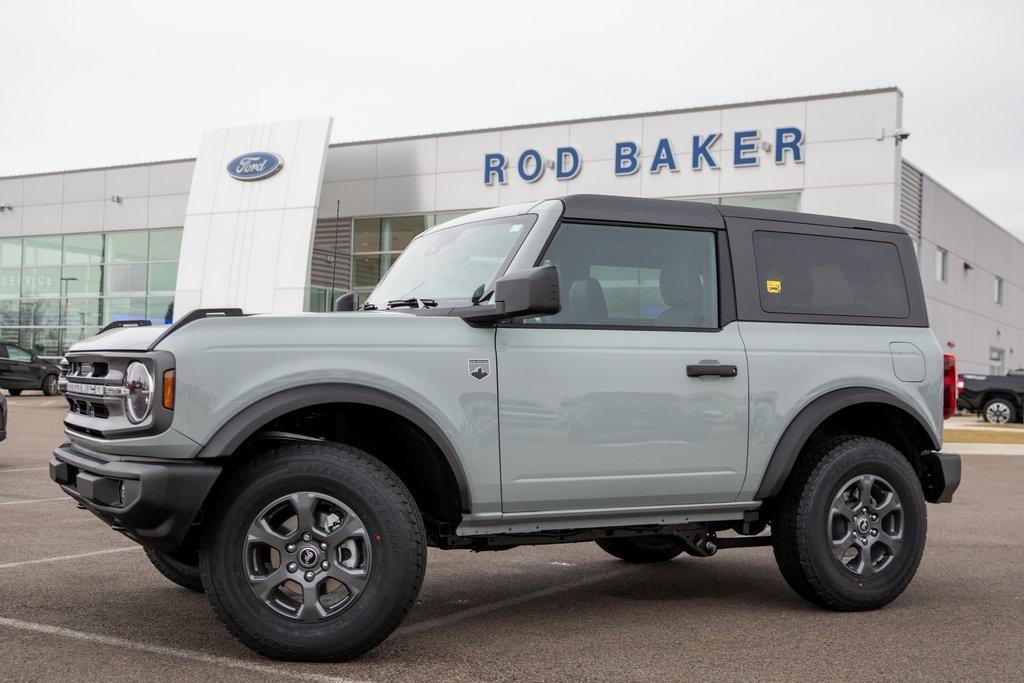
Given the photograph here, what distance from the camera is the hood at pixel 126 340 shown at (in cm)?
470

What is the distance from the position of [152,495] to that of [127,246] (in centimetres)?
3639

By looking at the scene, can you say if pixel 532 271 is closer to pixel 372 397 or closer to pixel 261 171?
pixel 372 397

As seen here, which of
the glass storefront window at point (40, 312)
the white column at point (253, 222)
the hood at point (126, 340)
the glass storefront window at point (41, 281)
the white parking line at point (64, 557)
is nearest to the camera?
the hood at point (126, 340)

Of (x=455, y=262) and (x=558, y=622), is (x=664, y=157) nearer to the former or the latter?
(x=455, y=262)

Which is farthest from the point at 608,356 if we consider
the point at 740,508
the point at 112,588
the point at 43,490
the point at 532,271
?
the point at 43,490

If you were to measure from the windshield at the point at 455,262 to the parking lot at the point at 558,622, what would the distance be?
163cm

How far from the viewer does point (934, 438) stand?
6289 millimetres

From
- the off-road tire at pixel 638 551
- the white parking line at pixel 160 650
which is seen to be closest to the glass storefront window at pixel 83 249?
the off-road tire at pixel 638 551

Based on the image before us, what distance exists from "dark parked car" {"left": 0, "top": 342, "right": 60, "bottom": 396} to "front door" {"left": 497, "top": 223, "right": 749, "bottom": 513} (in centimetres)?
2860

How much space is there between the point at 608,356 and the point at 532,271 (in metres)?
0.72

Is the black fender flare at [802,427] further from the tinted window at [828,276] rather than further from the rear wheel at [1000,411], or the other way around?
the rear wheel at [1000,411]

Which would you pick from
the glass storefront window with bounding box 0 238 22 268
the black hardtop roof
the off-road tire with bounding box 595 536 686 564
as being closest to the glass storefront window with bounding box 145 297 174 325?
the glass storefront window with bounding box 0 238 22 268

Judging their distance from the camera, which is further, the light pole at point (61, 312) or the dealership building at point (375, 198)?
the light pole at point (61, 312)

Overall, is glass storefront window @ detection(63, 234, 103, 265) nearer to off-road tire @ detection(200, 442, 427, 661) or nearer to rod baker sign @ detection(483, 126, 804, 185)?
rod baker sign @ detection(483, 126, 804, 185)
